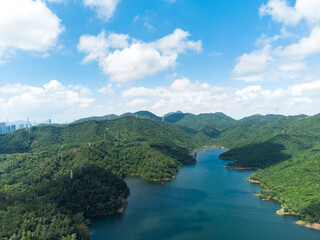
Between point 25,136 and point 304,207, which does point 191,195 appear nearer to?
point 304,207

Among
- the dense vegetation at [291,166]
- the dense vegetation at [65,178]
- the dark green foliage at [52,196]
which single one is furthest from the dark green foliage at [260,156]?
the dark green foliage at [52,196]

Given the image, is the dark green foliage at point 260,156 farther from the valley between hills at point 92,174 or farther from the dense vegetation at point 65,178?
the dense vegetation at point 65,178

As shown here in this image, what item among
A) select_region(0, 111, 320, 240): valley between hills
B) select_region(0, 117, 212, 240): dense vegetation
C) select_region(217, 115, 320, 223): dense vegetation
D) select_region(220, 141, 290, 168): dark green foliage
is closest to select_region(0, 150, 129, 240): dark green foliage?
select_region(0, 117, 212, 240): dense vegetation

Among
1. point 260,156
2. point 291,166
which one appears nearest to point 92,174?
point 291,166

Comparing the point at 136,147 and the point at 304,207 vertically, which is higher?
the point at 136,147

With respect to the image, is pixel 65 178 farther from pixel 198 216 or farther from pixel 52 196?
pixel 198 216

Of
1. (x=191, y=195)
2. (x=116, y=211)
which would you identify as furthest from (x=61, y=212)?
(x=191, y=195)
